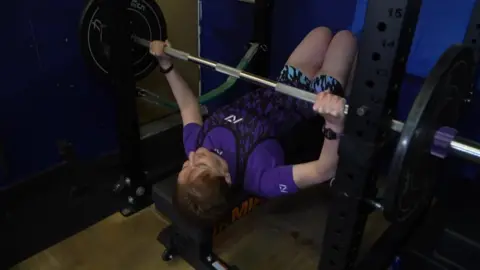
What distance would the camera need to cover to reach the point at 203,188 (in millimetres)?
1256

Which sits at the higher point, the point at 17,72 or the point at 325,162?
the point at 17,72

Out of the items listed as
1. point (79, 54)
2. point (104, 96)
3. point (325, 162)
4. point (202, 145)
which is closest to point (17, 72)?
point (79, 54)

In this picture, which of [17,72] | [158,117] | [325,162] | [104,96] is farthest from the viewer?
[158,117]

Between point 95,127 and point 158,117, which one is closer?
point 95,127

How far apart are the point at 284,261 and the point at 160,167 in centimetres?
73

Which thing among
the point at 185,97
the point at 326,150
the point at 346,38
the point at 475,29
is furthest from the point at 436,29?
the point at 185,97

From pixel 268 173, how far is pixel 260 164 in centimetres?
4

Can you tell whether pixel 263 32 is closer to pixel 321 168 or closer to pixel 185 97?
pixel 185 97

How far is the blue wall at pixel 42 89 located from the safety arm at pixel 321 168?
93 cm

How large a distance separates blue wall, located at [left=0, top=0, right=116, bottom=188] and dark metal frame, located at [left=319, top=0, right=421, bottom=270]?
1130 mm

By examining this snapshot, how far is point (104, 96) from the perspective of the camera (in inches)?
71.5

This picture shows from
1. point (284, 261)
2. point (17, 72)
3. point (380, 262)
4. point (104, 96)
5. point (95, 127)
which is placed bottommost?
point (284, 261)

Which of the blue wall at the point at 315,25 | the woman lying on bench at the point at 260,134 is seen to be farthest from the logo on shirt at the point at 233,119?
the blue wall at the point at 315,25

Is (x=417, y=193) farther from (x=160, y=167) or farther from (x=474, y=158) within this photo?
(x=160, y=167)
